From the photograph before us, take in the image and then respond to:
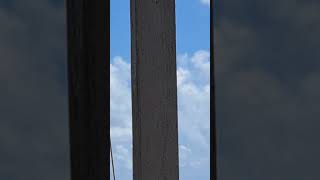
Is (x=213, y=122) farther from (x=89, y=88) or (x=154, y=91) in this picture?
(x=89, y=88)

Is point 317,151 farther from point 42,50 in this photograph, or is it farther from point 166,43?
point 42,50

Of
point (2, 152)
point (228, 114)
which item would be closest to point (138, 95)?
point (228, 114)

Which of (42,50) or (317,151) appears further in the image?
(42,50)

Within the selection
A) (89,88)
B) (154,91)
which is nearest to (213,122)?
(154,91)

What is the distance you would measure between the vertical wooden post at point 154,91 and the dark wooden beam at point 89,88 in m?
0.07

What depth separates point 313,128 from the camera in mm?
847

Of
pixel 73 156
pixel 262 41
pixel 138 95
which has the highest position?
pixel 262 41

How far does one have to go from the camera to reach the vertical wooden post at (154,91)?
2.97 ft

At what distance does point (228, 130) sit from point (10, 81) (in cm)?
47

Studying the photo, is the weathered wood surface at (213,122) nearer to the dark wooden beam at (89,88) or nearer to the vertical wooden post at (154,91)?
the vertical wooden post at (154,91)

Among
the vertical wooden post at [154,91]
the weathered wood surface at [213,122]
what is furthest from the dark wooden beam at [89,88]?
the weathered wood surface at [213,122]

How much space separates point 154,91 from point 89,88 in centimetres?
14

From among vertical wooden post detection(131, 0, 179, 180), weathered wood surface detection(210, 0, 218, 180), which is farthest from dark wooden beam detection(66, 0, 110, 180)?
weathered wood surface detection(210, 0, 218, 180)

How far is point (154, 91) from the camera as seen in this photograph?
0.92 m
